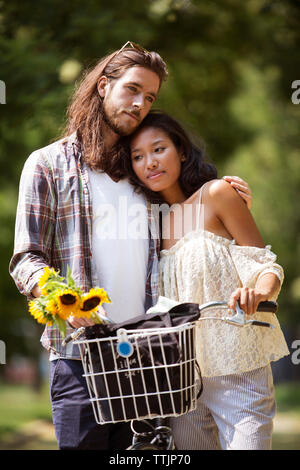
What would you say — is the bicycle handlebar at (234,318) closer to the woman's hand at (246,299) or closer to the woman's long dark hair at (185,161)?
the woman's hand at (246,299)

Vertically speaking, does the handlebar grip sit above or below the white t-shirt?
below

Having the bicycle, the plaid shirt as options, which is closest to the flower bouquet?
the bicycle

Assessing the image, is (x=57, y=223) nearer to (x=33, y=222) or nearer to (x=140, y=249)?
(x=33, y=222)

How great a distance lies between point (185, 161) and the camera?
392 cm

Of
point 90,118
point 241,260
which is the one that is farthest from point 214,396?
point 90,118

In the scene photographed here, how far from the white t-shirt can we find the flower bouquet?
0.66 metres

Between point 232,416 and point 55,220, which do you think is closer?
point 232,416

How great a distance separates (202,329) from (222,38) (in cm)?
665

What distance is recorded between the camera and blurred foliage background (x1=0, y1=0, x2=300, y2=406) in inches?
267

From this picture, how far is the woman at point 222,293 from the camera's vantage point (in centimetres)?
329

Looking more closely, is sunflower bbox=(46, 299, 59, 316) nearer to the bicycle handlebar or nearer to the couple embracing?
the bicycle handlebar

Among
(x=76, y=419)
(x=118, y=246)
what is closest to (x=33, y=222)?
(x=118, y=246)

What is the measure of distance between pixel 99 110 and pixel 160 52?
482 cm
